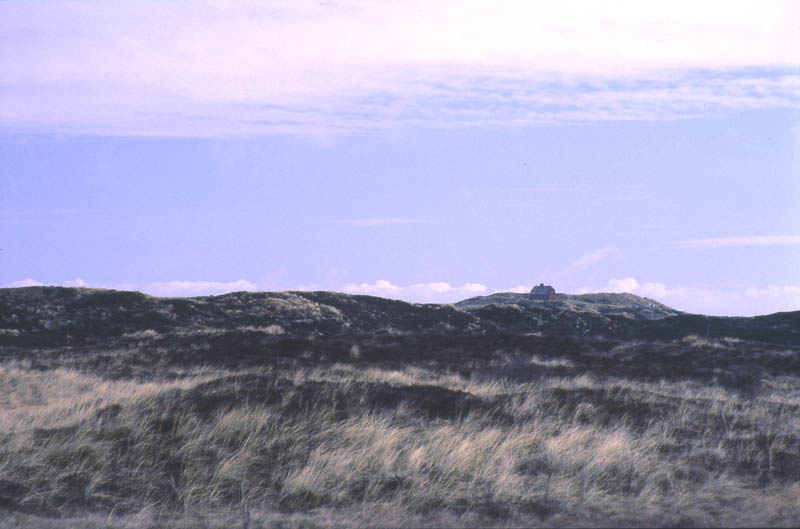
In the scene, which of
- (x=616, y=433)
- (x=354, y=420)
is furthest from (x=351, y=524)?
(x=616, y=433)

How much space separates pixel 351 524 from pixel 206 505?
1.82 metres

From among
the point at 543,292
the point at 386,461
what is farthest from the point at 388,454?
the point at 543,292

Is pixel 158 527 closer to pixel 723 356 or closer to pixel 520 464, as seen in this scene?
pixel 520 464

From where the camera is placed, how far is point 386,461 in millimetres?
9344

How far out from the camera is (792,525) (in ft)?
22.9

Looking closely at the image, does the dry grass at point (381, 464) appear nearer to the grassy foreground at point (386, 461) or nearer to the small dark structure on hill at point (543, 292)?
the grassy foreground at point (386, 461)

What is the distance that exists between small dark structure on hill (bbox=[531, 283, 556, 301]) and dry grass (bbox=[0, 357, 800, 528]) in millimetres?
94232

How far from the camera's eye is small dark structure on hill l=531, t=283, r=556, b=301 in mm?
107000

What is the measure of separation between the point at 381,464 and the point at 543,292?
100399 mm

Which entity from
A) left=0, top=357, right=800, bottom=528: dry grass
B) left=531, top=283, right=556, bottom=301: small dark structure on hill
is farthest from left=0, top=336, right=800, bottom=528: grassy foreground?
left=531, top=283, right=556, bottom=301: small dark structure on hill

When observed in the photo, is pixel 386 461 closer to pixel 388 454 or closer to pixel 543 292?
pixel 388 454

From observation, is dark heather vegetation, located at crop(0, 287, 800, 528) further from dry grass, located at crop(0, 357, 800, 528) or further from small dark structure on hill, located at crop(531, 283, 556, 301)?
small dark structure on hill, located at crop(531, 283, 556, 301)

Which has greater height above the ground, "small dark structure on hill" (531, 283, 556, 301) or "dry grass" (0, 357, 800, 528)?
"small dark structure on hill" (531, 283, 556, 301)

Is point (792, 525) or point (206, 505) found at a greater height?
point (792, 525)
